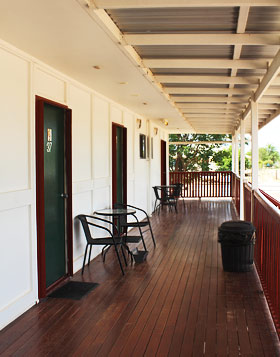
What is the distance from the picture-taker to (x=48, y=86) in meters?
4.47

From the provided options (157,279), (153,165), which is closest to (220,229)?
(157,279)

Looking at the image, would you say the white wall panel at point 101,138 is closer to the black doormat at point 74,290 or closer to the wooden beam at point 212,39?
the black doormat at point 74,290

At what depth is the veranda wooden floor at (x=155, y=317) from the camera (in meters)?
3.10

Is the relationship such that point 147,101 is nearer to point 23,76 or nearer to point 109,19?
point 23,76

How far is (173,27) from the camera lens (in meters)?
3.55

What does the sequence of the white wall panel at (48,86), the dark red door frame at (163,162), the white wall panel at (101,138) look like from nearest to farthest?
1. the white wall panel at (48,86)
2. the white wall panel at (101,138)
3. the dark red door frame at (163,162)

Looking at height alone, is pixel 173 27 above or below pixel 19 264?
above

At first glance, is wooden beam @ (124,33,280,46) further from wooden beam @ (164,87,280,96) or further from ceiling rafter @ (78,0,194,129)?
wooden beam @ (164,87,280,96)

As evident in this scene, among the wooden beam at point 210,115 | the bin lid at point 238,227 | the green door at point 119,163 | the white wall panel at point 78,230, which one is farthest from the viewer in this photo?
the wooden beam at point 210,115

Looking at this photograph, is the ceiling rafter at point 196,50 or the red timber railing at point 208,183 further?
the red timber railing at point 208,183

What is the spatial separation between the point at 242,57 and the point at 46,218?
2.84 metres

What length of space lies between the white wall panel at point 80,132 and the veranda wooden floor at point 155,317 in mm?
1313

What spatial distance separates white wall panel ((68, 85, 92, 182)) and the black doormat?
1348 mm

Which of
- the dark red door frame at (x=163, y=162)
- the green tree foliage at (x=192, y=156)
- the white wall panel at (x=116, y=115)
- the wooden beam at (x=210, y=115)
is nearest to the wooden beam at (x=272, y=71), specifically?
the white wall panel at (x=116, y=115)
